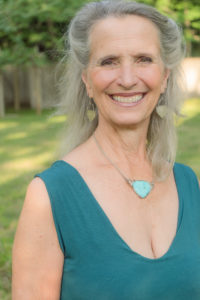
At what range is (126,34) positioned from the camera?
1.96m

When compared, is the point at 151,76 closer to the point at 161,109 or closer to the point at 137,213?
the point at 161,109

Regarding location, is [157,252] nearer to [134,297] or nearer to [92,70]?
[134,297]

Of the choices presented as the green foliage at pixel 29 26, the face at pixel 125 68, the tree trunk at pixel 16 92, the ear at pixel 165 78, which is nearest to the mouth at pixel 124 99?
the face at pixel 125 68

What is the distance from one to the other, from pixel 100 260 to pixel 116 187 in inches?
14.0

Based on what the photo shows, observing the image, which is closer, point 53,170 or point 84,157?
point 53,170

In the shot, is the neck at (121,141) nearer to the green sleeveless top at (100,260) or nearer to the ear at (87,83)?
the ear at (87,83)

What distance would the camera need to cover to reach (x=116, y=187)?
6.68ft

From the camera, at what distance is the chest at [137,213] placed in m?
1.89

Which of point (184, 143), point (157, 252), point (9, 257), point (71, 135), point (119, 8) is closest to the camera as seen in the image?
point (157, 252)

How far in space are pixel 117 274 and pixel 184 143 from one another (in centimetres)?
799

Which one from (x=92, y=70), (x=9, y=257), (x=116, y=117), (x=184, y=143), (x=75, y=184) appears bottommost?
(x=184, y=143)

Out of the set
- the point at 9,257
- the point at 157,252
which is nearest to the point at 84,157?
the point at 157,252

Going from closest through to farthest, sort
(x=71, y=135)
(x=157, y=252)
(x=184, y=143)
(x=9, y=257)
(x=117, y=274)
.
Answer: (x=117, y=274)
(x=157, y=252)
(x=71, y=135)
(x=9, y=257)
(x=184, y=143)

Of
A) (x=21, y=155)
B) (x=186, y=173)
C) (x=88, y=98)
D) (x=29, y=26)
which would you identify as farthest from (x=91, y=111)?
(x=29, y=26)
